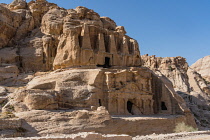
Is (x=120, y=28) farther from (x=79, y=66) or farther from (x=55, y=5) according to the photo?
(x=55, y=5)

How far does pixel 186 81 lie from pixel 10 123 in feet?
202

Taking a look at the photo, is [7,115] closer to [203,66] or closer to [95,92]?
[95,92]

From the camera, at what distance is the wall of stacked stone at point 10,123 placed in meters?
22.3

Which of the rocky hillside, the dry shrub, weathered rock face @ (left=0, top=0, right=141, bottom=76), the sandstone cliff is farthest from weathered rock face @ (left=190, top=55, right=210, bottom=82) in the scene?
the dry shrub

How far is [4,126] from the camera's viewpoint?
2228cm

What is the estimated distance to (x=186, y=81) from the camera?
243ft

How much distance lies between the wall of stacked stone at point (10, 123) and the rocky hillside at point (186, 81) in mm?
37624

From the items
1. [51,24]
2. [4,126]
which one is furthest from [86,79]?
[51,24]

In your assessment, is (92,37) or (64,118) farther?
(92,37)

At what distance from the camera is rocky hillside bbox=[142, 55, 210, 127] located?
180ft

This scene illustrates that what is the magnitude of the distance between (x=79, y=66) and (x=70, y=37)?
5064 mm

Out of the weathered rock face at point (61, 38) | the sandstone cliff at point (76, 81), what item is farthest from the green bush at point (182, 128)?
the weathered rock face at point (61, 38)

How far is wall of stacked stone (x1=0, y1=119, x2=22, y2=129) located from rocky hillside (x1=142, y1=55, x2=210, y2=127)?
37.6 metres

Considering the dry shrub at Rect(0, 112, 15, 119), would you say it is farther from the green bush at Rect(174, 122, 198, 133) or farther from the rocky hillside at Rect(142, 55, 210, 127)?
the rocky hillside at Rect(142, 55, 210, 127)
